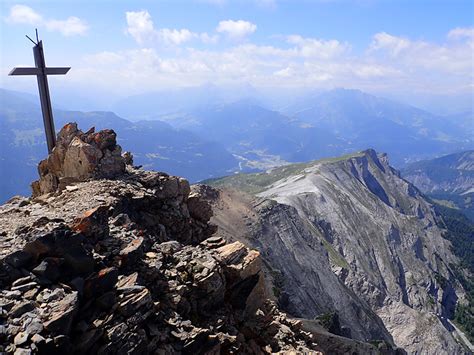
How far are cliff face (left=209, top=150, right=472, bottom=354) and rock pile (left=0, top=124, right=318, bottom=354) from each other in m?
42.9

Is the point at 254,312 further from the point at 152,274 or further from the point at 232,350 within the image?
the point at 152,274

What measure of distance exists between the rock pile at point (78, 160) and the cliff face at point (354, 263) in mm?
42641

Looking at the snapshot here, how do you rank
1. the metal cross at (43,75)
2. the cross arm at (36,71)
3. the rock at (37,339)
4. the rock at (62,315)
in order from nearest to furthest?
the rock at (37,339) < the rock at (62,315) < the cross arm at (36,71) < the metal cross at (43,75)

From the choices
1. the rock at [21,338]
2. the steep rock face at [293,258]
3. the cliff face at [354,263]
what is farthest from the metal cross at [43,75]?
the steep rock face at [293,258]

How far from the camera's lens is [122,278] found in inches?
619

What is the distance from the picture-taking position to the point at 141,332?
14.2m

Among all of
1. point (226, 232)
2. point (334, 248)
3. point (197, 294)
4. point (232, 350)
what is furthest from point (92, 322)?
point (334, 248)

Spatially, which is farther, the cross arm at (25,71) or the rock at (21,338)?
the cross arm at (25,71)

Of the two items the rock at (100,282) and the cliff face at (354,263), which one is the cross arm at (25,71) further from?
the cliff face at (354,263)

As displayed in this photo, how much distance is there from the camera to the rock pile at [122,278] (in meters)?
13.1

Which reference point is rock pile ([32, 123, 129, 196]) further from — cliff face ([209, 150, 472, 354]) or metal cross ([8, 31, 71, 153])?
cliff face ([209, 150, 472, 354])

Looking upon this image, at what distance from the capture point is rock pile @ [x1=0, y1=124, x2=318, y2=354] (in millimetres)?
13148

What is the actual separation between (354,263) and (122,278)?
13634 centimetres

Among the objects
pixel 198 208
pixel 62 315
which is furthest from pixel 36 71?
pixel 62 315
